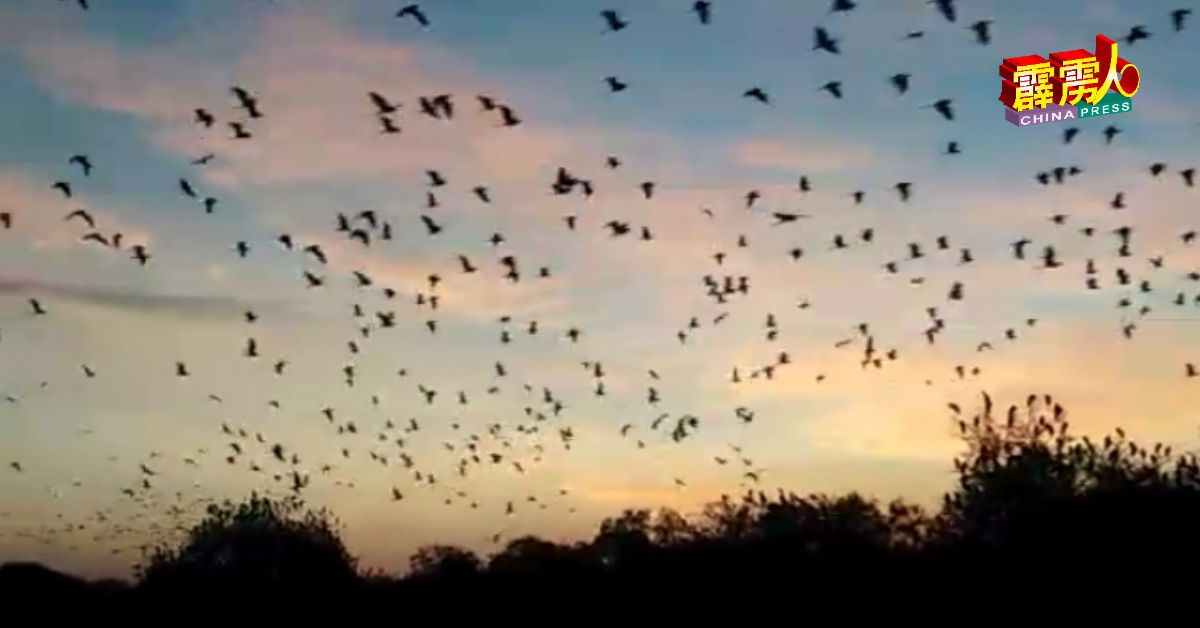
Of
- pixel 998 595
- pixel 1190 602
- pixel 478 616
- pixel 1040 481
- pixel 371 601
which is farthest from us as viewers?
pixel 1040 481

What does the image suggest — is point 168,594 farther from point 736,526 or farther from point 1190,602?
point 1190,602

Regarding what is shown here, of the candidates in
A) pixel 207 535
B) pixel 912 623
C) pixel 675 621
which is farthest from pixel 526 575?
pixel 207 535

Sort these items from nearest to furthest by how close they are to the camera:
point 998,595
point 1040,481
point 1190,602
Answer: point 1190,602 → point 998,595 → point 1040,481

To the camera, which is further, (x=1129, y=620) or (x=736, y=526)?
(x=736, y=526)

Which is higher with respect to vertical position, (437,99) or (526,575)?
(437,99)

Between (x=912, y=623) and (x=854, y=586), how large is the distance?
4.74 meters

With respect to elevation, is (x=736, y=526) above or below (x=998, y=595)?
above

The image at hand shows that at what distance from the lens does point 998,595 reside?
169ft

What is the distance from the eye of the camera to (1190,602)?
48219 millimetres

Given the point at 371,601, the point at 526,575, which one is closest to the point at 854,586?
the point at 526,575

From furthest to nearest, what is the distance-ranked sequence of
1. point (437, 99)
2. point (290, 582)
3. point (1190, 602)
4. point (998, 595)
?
point (290, 582) → point (998, 595) → point (1190, 602) → point (437, 99)

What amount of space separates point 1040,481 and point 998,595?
3406cm

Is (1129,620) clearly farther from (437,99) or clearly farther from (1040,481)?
(1040,481)

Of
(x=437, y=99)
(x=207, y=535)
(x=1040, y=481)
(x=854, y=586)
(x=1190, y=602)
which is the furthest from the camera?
(x=207, y=535)
